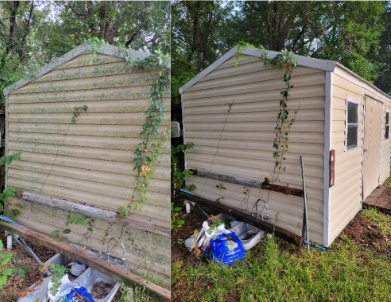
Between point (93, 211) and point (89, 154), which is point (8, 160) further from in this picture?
point (93, 211)

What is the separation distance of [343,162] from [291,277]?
5.78ft

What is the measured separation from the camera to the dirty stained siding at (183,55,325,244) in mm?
3035

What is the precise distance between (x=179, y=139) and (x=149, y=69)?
2783 millimetres

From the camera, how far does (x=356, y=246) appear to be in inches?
123

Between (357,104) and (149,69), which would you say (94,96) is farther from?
(357,104)

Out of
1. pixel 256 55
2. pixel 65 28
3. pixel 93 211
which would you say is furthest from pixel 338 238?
pixel 65 28

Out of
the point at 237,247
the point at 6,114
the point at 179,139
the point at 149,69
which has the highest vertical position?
the point at 149,69

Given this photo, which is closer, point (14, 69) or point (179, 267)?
point (14, 69)

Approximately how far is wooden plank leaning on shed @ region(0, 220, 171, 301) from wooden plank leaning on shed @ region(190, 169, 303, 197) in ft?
6.98

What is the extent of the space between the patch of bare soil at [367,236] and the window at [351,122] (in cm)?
118

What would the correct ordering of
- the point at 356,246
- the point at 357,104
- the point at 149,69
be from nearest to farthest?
the point at 149,69 → the point at 356,246 → the point at 357,104

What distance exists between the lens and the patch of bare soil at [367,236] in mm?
3082

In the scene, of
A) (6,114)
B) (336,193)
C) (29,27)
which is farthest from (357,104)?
(6,114)

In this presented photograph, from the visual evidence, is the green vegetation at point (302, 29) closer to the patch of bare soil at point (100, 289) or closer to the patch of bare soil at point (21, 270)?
the patch of bare soil at point (21, 270)
